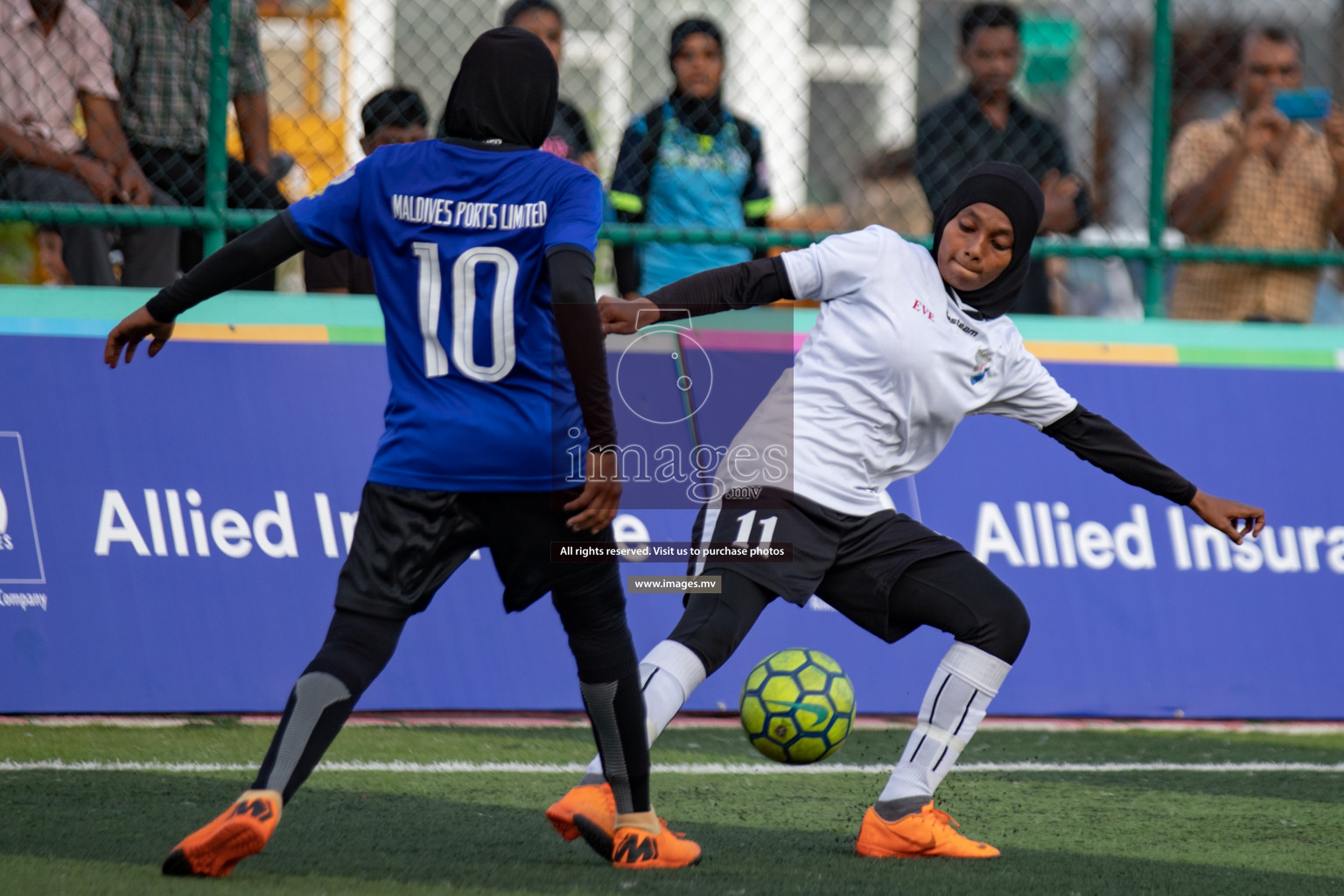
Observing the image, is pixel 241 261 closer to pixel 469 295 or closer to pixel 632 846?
pixel 469 295

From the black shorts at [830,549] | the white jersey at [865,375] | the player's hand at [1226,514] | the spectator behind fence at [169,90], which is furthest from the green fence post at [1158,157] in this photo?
the spectator behind fence at [169,90]

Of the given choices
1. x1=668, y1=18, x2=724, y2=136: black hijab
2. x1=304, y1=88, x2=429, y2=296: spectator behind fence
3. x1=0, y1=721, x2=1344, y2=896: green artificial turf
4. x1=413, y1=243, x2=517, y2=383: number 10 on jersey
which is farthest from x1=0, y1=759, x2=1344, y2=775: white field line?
x1=668, y1=18, x2=724, y2=136: black hijab

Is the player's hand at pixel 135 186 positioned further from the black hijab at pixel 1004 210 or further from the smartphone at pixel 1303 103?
the smartphone at pixel 1303 103

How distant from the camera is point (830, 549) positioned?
421cm

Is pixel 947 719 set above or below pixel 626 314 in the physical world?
below

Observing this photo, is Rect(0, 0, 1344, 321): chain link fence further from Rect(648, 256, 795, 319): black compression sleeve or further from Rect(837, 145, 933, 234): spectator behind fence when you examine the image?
Rect(648, 256, 795, 319): black compression sleeve

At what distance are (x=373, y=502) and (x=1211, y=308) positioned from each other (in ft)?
17.3

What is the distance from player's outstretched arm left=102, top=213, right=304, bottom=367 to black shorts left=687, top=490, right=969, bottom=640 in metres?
1.34

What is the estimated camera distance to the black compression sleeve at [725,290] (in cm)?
392

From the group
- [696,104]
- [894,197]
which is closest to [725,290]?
[696,104]

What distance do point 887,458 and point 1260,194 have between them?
414 cm

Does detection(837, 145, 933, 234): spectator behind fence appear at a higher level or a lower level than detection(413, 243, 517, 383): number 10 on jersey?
lower

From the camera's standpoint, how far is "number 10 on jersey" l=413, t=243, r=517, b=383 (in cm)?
352

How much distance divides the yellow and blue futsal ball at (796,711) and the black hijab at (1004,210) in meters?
1.10
